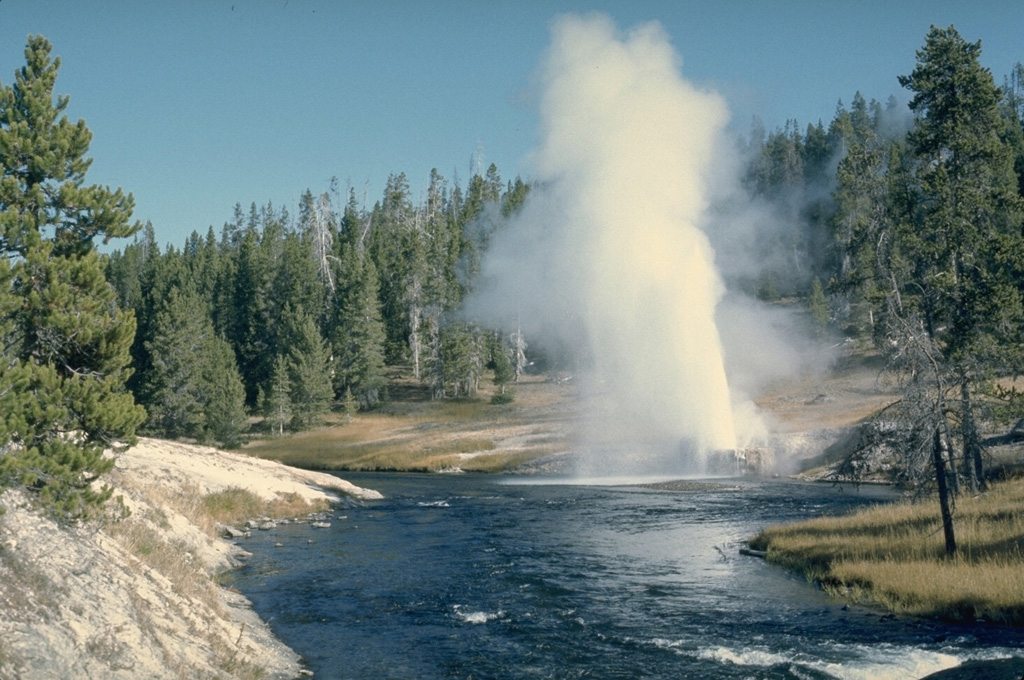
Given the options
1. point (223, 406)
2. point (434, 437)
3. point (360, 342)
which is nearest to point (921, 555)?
point (434, 437)

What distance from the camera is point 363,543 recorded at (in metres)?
28.2

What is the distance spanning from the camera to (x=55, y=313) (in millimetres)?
14453

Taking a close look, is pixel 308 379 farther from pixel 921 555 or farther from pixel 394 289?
pixel 921 555

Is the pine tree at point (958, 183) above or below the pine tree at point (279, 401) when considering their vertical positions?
above

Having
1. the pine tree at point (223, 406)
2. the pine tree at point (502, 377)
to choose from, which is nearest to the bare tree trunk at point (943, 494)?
the pine tree at point (223, 406)

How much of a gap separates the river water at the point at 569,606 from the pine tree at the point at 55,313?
5510 mm

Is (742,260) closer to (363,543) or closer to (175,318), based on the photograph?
(175,318)

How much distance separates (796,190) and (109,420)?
6278 inches

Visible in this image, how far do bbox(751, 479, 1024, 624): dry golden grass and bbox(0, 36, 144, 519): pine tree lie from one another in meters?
16.5

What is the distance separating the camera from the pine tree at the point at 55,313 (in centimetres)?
1356

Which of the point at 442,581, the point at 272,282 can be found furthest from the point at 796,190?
the point at 442,581

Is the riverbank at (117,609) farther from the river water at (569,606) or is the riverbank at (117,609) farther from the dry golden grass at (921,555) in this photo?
the dry golden grass at (921,555)

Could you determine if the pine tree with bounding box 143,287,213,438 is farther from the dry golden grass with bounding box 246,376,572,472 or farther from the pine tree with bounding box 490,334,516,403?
the pine tree with bounding box 490,334,516,403

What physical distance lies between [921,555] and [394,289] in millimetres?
97125
